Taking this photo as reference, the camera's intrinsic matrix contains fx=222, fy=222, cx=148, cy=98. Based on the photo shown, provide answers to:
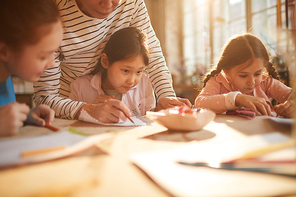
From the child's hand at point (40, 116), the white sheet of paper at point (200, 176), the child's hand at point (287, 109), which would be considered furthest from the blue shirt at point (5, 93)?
the child's hand at point (287, 109)

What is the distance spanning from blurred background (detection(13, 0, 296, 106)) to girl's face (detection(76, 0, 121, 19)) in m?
2.14

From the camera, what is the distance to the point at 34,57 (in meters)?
0.63

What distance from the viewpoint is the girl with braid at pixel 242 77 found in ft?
3.78

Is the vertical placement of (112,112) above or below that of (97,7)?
below

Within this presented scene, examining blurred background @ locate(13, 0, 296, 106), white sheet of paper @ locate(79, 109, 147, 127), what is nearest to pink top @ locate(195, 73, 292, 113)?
white sheet of paper @ locate(79, 109, 147, 127)

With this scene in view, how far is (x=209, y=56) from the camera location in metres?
3.98

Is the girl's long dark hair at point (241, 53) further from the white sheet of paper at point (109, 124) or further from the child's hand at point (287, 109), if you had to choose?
the white sheet of paper at point (109, 124)

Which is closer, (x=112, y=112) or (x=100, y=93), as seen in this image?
(x=112, y=112)

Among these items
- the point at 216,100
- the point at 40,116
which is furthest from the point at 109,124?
the point at 216,100

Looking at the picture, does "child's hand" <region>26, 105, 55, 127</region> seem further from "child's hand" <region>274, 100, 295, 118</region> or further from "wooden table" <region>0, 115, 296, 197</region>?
"child's hand" <region>274, 100, 295, 118</region>

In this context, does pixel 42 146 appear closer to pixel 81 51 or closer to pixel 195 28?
pixel 81 51

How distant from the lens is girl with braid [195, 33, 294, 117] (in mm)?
1152

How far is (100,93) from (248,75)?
0.82 meters

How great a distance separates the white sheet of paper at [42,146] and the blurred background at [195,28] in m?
2.62
